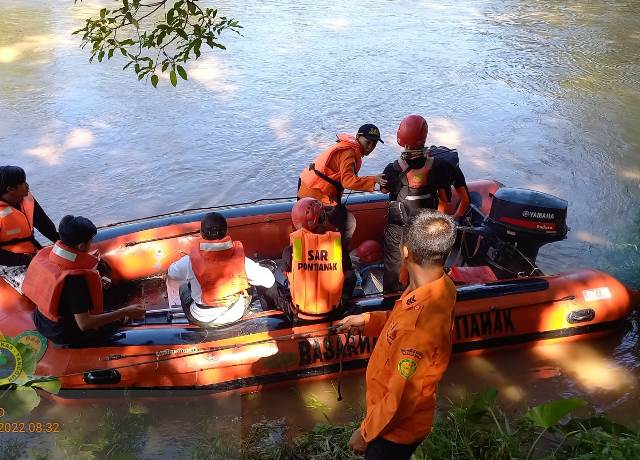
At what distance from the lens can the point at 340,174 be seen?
3.95m

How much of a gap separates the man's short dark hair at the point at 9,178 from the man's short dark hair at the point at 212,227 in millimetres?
1212

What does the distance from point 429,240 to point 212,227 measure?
155 centimetres

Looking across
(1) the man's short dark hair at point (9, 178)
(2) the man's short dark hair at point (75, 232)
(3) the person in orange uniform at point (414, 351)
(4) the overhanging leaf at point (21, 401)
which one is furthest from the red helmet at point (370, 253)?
(4) the overhanging leaf at point (21, 401)

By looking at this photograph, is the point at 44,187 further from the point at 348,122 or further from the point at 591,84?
the point at 591,84

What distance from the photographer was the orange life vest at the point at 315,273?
313cm

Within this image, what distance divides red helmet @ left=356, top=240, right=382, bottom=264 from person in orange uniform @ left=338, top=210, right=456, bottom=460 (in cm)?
252

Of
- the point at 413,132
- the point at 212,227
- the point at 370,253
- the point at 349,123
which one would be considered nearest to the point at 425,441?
the point at 212,227

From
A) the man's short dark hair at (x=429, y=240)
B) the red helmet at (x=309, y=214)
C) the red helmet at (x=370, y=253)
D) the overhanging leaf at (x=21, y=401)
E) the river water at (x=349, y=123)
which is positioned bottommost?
the river water at (x=349, y=123)

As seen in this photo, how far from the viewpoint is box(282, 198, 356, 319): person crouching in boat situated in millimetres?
3135

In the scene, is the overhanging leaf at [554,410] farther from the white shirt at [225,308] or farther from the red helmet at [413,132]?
the red helmet at [413,132]

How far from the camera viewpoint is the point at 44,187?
6.26 meters

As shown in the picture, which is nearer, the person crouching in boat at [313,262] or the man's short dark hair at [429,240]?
the man's short dark hair at [429,240]

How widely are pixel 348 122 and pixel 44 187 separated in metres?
3.62
